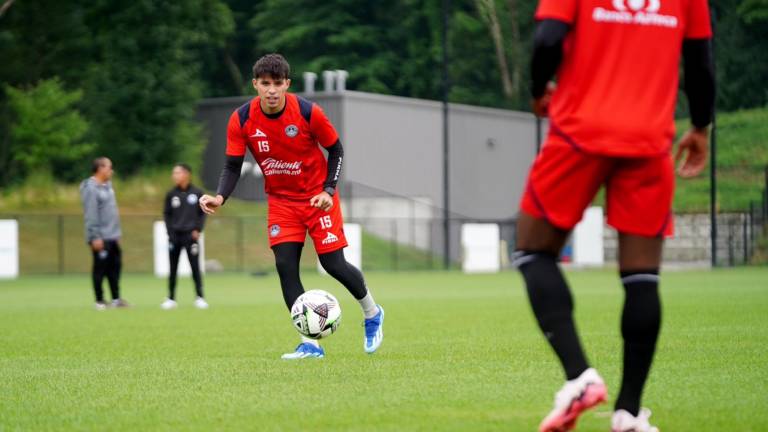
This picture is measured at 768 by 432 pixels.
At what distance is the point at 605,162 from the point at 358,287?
15.9ft

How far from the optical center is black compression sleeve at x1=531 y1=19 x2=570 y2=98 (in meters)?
5.39

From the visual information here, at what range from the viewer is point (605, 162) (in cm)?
543

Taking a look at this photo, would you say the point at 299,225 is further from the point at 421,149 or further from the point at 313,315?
the point at 421,149

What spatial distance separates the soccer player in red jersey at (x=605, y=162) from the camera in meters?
5.39

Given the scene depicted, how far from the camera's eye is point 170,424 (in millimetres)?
6273

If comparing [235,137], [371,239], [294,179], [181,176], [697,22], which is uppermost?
[697,22]

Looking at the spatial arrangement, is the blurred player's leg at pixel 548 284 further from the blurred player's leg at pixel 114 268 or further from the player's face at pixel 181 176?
the blurred player's leg at pixel 114 268

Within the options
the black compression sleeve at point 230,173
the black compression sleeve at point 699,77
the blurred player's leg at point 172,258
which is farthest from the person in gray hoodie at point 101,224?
the black compression sleeve at point 699,77

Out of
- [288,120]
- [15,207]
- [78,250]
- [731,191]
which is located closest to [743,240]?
[731,191]

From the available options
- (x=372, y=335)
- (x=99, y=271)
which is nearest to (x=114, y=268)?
(x=99, y=271)

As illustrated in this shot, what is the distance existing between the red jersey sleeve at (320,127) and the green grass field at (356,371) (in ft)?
5.36

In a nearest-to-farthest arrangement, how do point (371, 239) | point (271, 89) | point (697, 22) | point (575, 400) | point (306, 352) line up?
point (575, 400), point (697, 22), point (271, 89), point (306, 352), point (371, 239)

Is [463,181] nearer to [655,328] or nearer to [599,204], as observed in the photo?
[599,204]

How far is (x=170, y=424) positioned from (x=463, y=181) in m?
44.6
